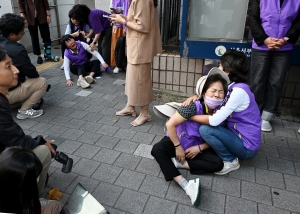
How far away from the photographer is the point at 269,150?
304cm

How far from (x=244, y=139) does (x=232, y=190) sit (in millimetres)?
513

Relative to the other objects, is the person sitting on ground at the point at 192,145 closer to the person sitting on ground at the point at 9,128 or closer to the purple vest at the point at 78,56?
the person sitting on ground at the point at 9,128

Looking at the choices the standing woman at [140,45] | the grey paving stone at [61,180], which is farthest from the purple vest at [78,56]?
the grey paving stone at [61,180]

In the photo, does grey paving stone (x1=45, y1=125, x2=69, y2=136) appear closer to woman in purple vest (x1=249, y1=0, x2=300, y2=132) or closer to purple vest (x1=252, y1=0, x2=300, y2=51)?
woman in purple vest (x1=249, y1=0, x2=300, y2=132)

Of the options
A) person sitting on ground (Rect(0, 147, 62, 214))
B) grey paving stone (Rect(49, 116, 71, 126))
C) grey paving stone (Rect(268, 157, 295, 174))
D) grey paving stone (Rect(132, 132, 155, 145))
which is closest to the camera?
person sitting on ground (Rect(0, 147, 62, 214))

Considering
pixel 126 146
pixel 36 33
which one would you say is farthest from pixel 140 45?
pixel 36 33

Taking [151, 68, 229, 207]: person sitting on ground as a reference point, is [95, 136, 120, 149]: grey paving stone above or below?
below

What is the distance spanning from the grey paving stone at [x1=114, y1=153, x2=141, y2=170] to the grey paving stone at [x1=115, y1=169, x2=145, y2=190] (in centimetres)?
8

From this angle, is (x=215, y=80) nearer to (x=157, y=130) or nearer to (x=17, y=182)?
(x=157, y=130)

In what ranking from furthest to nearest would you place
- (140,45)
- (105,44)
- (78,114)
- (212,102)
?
(105,44) → (78,114) → (140,45) → (212,102)

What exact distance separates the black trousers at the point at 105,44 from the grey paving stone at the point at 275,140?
12.5 feet

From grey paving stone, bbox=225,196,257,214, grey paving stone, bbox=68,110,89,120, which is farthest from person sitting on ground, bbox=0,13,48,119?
grey paving stone, bbox=225,196,257,214

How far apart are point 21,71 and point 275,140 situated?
3.58m

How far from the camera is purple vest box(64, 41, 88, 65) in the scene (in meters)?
5.35
